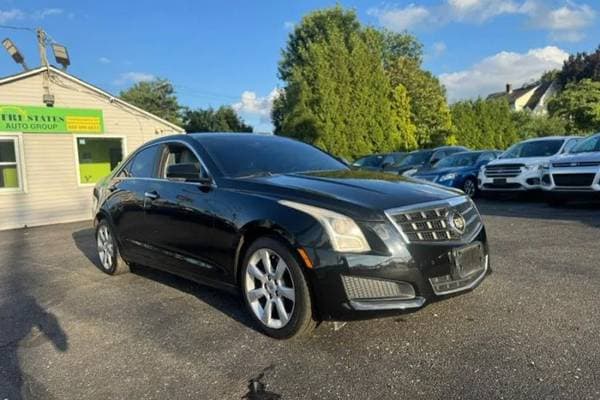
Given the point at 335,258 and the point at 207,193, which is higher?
the point at 207,193

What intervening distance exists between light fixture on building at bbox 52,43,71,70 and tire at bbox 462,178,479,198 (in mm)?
11846

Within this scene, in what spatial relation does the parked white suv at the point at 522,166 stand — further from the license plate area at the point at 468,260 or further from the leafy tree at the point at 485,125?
the leafy tree at the point at 485,125

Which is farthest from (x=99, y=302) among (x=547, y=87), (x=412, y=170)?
(x=547, y=87)

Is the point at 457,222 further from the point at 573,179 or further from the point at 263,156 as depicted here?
the point at 573,179

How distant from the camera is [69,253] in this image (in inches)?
323

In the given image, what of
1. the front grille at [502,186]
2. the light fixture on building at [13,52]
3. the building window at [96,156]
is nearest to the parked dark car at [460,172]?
the front grille at [502,186]

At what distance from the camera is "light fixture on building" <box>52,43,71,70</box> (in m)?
14.3

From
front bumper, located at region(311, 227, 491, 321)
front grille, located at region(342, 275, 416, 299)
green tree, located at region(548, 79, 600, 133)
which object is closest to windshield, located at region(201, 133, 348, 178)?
front bumper, located at region(311, 227, 491, 321)

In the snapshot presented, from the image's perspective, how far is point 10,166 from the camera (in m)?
13.2

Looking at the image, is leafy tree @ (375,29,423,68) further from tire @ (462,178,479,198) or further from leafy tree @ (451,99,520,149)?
tire @ (462,178,479,198)

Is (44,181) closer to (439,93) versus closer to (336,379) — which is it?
(336,379)

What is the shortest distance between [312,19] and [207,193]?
41.3 meters

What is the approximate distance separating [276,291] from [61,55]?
13.6 m

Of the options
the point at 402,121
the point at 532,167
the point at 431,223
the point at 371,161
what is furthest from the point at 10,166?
the point at 402,121
